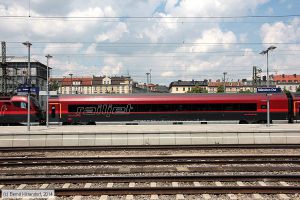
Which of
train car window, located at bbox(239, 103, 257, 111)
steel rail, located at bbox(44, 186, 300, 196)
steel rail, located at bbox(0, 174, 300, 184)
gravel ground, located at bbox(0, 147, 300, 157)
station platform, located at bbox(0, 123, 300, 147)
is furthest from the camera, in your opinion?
train car window, located at bbox(239, 103, 257, 111)

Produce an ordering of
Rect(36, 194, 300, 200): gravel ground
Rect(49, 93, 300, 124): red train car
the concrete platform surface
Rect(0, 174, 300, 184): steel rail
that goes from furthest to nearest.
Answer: Rect(49, 93, 300, 124): red train car → the concrete platform surface → Rect(0, 174, 300, 184): steel rail → Rect(36, 194, 300, 200): gravel ground

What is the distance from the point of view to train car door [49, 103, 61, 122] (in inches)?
1204

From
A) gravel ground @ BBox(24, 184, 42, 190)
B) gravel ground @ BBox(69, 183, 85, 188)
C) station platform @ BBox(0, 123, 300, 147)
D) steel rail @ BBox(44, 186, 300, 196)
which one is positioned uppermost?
station platform @ BBox(0, 123, 300, 147)

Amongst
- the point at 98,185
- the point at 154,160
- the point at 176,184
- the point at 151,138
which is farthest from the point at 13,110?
the point at 176,184

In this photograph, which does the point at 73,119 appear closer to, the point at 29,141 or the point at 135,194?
the point at 29,141

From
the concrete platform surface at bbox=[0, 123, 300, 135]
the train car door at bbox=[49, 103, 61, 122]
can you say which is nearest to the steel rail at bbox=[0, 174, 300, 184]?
the concrete platform surface at bbox=[0, 123, 300, 135]

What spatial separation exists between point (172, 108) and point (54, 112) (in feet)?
35.7

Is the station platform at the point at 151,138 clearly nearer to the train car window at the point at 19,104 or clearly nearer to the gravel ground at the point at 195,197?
the gravel ground at the point at 195,197

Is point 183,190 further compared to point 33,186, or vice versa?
point 33,186

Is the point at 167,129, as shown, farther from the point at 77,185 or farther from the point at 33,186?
the point at 33,186

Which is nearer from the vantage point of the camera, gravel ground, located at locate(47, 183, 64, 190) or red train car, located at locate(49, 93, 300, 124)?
gravel ground, located at locate(47, 183, 64, 190)

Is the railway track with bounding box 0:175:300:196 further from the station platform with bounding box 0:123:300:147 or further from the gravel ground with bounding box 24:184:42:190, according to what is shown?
the station platform with bounding box 0:123:300:147

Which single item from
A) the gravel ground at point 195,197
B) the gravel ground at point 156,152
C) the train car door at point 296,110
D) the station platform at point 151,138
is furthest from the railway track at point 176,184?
the train car door at point 296,110

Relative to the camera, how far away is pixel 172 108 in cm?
3052
